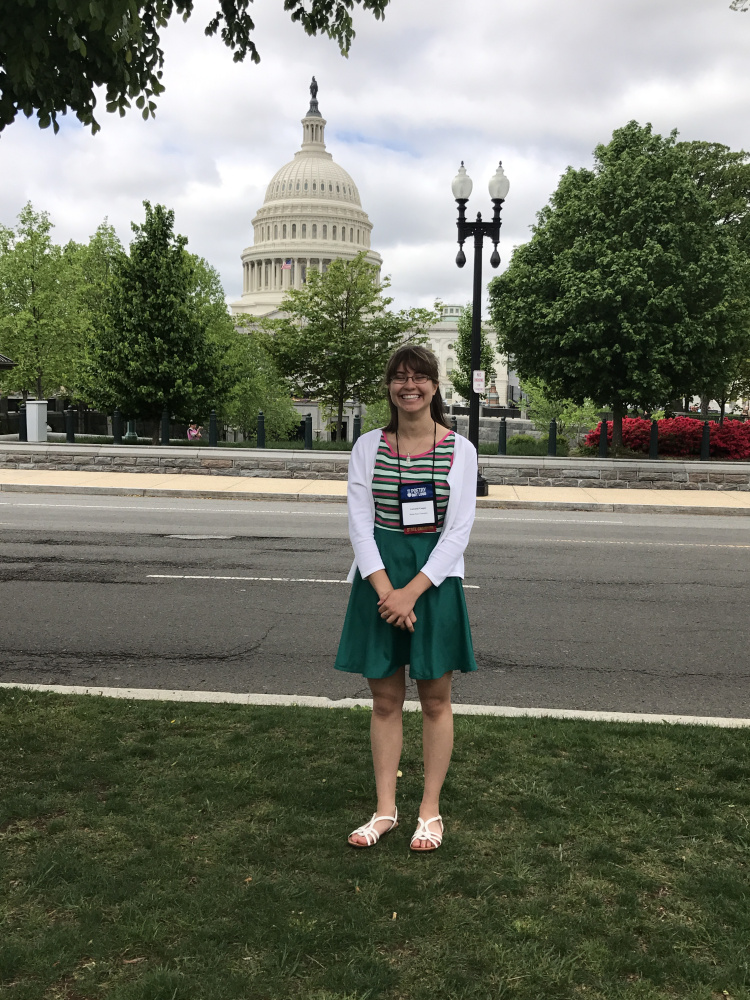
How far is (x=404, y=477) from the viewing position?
3541mm

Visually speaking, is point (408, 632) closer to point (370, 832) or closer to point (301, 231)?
point (370, 832)

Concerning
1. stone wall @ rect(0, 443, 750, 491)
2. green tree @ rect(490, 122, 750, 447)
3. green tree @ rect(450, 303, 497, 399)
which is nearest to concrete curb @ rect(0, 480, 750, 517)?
stone wall @ rect(0, 443, 750, 491)

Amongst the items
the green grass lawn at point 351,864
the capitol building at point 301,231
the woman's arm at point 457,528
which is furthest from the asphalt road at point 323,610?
the capitol building at point 301,231

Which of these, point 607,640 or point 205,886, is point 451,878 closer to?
point 205,886

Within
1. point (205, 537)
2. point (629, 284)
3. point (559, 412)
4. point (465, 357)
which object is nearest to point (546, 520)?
point (205, 537)

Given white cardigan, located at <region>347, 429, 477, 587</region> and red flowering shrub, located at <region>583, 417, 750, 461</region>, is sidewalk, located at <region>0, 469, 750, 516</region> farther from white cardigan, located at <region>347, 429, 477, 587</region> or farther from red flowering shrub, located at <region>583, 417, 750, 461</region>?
white cardigan, located at <region>347, 429, 477, 587</region>

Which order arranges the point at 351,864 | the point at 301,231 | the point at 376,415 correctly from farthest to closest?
1. the point at 301,231
2. the point at 376,415
3. the point at 351,864

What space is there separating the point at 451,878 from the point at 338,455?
17482 mm

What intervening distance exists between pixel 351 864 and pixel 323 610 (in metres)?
4.39

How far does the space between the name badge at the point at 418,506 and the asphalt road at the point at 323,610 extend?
239 centimetres

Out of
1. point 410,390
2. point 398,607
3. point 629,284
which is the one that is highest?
point 629,284

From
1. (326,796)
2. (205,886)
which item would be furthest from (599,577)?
(205,886)

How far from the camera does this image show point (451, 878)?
10.8 ft

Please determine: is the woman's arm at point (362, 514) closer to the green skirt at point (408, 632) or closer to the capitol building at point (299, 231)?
the green skirt at point (408, 632)
